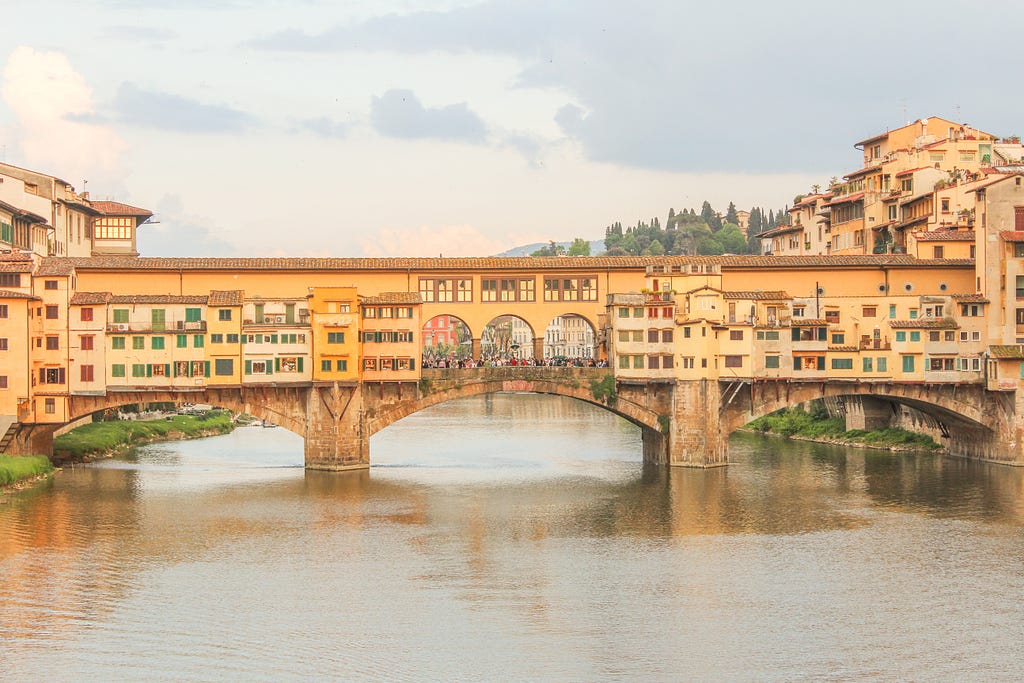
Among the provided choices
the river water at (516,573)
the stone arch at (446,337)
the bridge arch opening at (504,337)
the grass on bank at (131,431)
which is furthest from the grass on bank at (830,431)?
the stone arch at (446,337)

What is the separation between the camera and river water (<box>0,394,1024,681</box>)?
29.1 metres

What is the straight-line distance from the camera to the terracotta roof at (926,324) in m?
55.1

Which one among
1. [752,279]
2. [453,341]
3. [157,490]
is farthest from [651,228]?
[157,490]

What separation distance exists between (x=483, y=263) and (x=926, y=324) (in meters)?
17.2

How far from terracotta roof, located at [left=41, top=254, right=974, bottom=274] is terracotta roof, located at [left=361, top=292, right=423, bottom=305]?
2.21 metres

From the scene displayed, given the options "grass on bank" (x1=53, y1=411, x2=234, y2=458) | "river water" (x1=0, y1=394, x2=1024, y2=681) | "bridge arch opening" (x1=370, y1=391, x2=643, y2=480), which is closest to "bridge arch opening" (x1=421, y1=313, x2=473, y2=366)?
"bridge arch opening" (x1=370, y1=391, x2=643, y2=480)

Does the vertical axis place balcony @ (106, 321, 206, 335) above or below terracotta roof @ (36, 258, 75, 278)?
below

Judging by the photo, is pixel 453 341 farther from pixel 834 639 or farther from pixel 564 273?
pixel 834 639

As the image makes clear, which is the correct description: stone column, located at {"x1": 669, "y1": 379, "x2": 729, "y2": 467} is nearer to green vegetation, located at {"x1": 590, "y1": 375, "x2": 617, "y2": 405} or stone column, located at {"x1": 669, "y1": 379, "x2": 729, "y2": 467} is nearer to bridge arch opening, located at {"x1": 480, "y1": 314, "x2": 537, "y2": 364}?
green vegetation, located at {"x1": 590, "y1": 375, "x2": 617, "y2": 405}

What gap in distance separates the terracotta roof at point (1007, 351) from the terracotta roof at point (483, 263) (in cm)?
415

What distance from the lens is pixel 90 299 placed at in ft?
171

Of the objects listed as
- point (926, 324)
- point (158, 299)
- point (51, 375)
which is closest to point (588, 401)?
point (926, 324)

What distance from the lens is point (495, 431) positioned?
77.2 metres

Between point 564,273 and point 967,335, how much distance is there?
51.5 feet
